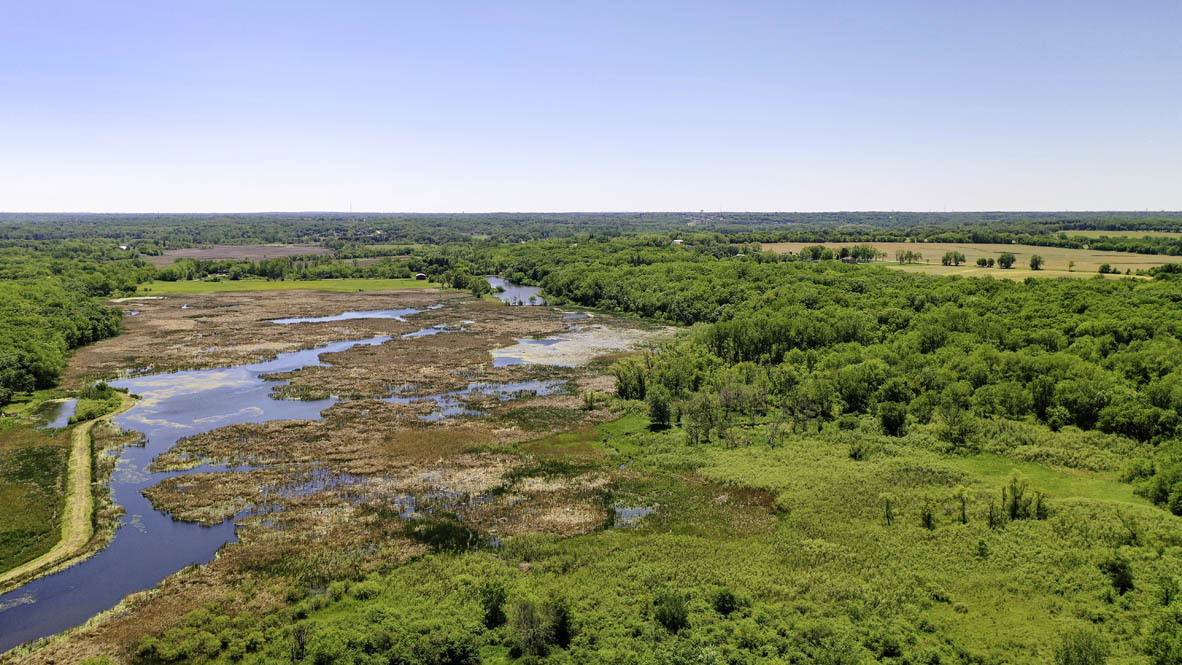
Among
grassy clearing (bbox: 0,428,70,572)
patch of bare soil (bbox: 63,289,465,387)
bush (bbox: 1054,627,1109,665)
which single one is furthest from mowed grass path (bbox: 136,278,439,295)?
bush (bbox: 1054,627,1109,665)

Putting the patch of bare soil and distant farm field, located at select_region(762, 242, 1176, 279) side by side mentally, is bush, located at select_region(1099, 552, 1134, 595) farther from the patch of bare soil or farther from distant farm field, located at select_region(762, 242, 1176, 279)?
the patch of bare soil

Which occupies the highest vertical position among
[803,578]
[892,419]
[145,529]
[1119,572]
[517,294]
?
[892,419]

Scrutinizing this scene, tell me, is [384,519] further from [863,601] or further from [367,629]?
[863,601]

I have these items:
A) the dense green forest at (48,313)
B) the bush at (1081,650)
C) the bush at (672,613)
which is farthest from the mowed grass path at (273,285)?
the bush at (1081,650)

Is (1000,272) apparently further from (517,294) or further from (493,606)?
(493,606)

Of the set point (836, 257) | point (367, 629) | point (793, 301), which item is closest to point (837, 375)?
point (793, 301)

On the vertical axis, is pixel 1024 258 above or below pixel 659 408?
above

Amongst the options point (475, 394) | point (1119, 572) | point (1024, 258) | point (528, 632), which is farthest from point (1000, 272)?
point (528, 632)
